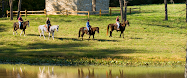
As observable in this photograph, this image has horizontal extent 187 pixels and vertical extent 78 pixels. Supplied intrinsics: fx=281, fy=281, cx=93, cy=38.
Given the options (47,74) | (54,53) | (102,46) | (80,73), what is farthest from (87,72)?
(102,46)

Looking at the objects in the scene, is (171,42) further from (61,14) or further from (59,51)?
(61,14)

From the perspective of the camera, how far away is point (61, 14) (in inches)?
2201

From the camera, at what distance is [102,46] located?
28.5 metres

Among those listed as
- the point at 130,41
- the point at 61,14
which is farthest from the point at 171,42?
the point at 61,14

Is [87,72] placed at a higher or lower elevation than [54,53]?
lower

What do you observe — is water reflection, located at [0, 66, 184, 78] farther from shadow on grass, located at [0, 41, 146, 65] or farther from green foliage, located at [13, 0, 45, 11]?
green foliage, located at [13, 0, 45, 11]

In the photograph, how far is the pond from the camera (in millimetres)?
16406

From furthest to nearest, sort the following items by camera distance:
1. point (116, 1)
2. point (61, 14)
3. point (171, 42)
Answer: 1. point (116, 1)
2. point (61, 14)
3. point (171, 42)

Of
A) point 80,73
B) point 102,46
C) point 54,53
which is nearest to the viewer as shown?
point 80,73

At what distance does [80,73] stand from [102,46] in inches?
452

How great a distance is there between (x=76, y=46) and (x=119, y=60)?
833 centimetres

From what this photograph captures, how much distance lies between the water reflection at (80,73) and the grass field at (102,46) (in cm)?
209

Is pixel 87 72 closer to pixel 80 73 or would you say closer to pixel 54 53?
pixel 80 73

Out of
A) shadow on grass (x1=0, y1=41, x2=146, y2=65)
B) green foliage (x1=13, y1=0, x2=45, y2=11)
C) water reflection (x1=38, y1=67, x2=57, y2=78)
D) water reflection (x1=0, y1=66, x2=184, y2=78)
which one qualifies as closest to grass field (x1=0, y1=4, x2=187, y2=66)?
shadow on grass (x1=0, y1=41, x2=146, y2=65)
